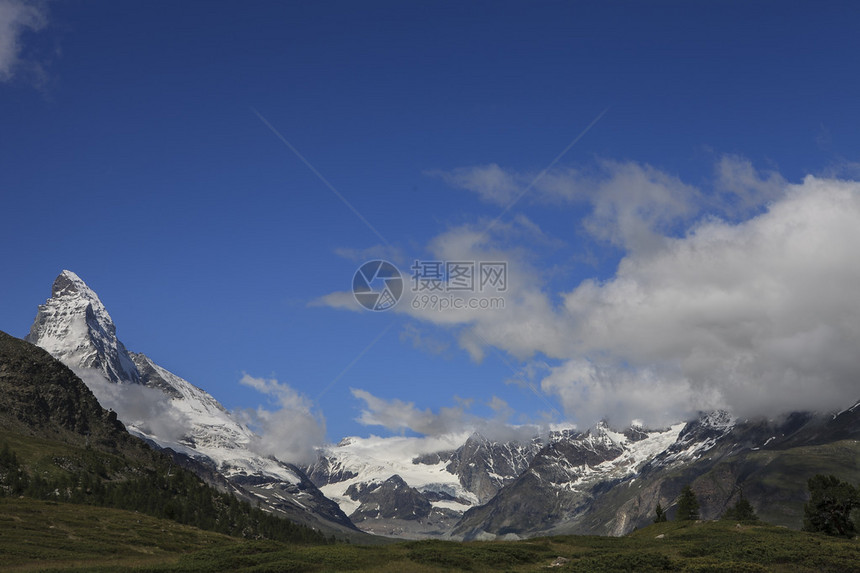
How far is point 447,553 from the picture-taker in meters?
82.8

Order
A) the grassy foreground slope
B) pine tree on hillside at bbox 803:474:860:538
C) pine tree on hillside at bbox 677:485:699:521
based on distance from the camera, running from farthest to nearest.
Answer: pine tree on hillside at bbox 677:485:699:521, pine tree on hillside at bbox 803:474:860:538, the grassy foreground slope

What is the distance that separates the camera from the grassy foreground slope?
72125 mm

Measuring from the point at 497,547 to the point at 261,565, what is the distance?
30989 millimetres

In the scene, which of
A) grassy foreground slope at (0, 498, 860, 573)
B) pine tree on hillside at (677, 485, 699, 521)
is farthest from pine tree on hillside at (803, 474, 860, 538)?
pine tree on hillside at (677, 485, 699, 521)

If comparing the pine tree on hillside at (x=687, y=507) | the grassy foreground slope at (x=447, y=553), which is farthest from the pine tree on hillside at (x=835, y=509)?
the pine tree on hillside at (x=687, y=507)

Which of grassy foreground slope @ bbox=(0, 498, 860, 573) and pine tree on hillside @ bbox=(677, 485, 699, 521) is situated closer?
grassy foreground slope @ bbox=(0, 498, 860, 573)

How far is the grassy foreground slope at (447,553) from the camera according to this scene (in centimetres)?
7212

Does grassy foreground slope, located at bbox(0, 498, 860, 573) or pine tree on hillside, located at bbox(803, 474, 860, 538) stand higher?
pine tree on hillside, located at bbox(803, 474, 860, 538)

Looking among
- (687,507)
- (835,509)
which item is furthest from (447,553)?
(687,507)

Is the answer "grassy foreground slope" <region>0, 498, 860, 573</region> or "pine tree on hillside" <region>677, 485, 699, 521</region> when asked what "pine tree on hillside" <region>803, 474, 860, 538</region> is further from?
"pine tree on hillside" <region>677, 485, 699, 521</region>

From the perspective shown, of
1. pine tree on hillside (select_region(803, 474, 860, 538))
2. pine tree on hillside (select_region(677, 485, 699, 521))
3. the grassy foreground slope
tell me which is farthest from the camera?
pine tree on hillside (select_region(677, 485, 699, 521))

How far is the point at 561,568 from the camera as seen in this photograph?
72750mm

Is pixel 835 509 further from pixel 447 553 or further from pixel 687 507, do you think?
pixel 447 553

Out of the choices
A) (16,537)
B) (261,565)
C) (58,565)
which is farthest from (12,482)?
(261,565)
